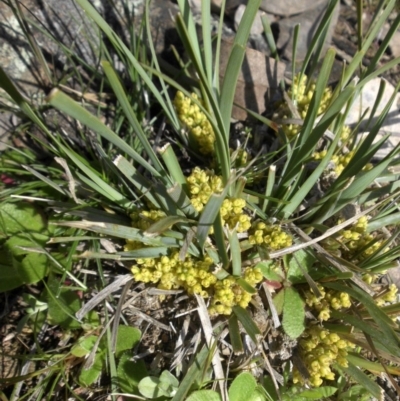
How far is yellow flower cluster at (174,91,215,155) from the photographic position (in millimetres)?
1752

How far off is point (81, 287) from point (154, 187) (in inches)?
21.7

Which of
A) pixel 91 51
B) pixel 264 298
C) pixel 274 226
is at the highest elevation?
pixel 91 51

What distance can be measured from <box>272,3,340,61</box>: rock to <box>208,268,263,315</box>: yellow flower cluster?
1262mm

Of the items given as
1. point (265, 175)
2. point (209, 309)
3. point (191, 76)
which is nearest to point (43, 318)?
point (209, 309)

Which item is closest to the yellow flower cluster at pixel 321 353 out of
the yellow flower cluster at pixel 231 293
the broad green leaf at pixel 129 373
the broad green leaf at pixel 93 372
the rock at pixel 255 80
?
the yellow flower cluster at pixel 231 293

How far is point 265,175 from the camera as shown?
1.71 m

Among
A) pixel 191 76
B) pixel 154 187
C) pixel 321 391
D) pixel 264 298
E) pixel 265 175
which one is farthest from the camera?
pixel 191 76

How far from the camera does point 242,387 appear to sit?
4.69ft

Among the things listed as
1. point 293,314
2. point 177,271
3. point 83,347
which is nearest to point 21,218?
point 83,347

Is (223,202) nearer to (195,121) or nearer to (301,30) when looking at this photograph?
(195,121)

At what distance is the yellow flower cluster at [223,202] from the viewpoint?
4.52 ft

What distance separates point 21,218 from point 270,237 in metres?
0.95

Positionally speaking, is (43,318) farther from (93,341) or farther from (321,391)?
(321,391)

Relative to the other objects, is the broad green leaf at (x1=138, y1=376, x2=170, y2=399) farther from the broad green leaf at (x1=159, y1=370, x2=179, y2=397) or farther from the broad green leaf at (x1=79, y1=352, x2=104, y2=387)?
the broad green leaf at (x1=79, y1=352, x2=104, y2=387)
